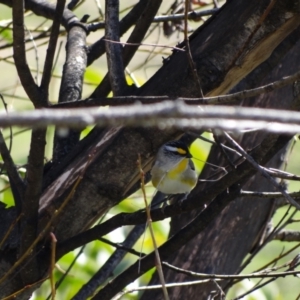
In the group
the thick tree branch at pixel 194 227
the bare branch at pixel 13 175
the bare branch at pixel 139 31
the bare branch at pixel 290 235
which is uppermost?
the bare branch at pixel 139 31

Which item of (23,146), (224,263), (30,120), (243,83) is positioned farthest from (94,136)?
(23,146)

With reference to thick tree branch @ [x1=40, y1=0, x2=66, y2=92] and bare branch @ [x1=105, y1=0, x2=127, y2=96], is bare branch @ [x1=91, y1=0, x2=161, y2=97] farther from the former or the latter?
thick tree branch @ [x1=40, y1=0, x2=66, y2=92]

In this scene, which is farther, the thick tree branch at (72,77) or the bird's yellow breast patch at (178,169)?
the bird's yellow breast patch at (178,169)

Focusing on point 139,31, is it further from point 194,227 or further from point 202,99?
point 202,99

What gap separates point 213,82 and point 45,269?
84 cm

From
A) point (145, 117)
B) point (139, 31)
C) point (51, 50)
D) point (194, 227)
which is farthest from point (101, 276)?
point (145, 117)

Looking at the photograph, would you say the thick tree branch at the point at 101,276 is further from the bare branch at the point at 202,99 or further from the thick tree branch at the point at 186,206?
the bare branch at the point at 202,99

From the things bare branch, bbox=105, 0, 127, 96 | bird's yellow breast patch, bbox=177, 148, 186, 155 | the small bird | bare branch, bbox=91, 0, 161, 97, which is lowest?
the small bird

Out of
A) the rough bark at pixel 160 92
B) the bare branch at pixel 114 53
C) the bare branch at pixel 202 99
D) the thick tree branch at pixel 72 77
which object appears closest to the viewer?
the bare branch at pixel 202 99

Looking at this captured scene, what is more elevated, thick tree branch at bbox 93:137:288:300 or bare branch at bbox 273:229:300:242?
bare branch at bbox 273:229:300:242

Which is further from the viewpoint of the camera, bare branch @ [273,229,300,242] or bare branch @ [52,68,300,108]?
bare branch @ [273,229,300,242]

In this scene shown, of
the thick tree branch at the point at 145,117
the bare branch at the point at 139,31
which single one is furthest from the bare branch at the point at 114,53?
the thick tree branch at the point at 145,117

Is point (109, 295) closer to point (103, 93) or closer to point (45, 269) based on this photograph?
point (45, 269)

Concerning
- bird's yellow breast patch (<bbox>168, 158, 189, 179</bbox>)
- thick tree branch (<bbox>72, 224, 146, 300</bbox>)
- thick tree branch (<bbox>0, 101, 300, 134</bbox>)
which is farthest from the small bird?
thick tree branch (<bbox>0, 101, 300, 134</bbox>)
